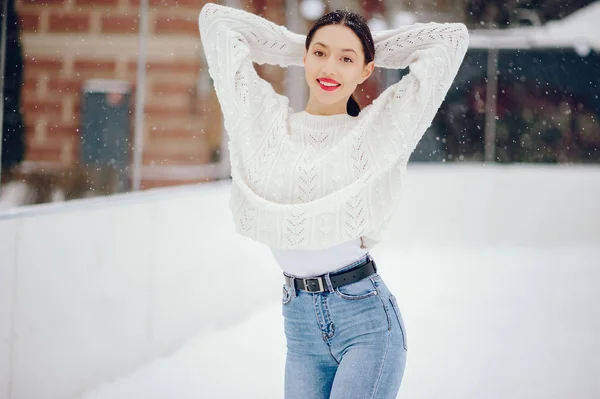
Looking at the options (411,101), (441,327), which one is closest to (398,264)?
(441,327)

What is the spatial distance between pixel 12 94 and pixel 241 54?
0.93 meters

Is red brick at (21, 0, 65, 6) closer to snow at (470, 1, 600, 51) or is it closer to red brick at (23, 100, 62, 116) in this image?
red brick at (23, 100, 62, 116)

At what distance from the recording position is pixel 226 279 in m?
3.86

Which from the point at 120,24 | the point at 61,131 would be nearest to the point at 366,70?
the point at 61,131

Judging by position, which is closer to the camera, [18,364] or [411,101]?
[411,101]

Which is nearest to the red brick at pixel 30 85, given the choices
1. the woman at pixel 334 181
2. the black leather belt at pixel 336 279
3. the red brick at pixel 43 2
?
the red brick at pixel 43 2

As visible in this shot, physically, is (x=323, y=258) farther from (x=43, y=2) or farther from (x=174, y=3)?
(x=174, y=3)

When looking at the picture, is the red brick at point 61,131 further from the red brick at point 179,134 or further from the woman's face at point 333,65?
the woman's face at point 333,65

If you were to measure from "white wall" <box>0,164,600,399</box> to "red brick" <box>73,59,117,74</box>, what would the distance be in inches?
20.2

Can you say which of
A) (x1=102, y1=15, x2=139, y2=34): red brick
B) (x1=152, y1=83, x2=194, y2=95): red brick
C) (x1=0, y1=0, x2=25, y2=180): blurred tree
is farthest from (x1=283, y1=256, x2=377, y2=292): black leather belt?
(x1=152, y1=83, x2=194, y2=95): red brick

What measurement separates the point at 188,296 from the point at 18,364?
140 cm

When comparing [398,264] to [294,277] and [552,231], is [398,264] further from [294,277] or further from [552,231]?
[294,277]

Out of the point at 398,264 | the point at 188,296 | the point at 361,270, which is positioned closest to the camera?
the point at 361,270

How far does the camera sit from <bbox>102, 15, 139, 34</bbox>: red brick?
3034 millimetres
